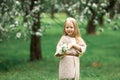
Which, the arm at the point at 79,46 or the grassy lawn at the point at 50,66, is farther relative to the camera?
the grassy lawn at the point at 50,66

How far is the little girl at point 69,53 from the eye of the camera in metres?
10.3

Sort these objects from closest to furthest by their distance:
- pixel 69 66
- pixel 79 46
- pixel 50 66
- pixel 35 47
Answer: pixel 69 66 < pixel 79 46 < pixel 50 66 < pixel 35 47

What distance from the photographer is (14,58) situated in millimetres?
22281

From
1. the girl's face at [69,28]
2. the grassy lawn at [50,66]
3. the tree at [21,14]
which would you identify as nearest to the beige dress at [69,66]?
the girl's face at [69,28]

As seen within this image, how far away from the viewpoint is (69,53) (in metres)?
10.4

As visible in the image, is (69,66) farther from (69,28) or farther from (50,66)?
(50,66)

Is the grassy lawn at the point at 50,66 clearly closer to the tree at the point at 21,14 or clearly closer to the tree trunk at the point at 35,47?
the tree trunk at the point at 35,47

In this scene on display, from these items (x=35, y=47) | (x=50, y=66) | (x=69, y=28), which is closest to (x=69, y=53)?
(x=69, y=28)

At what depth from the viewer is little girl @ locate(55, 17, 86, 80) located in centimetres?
1034

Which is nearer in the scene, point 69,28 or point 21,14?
point 69,28

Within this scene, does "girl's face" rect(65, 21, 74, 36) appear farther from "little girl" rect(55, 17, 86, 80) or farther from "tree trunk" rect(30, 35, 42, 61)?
"tree trunk" rect(30, 35, 42, 61)

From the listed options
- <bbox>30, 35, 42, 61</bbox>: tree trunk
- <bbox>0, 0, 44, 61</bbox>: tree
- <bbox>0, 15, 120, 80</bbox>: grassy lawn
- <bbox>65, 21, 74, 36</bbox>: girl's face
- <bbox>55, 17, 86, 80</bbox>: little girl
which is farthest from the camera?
<bbox>30, 35, 42, 61</bbox>: tree trunk

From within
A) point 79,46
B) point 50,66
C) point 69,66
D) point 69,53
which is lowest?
point 50,66

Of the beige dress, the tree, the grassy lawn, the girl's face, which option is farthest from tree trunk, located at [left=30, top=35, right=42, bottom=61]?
the beige dress
